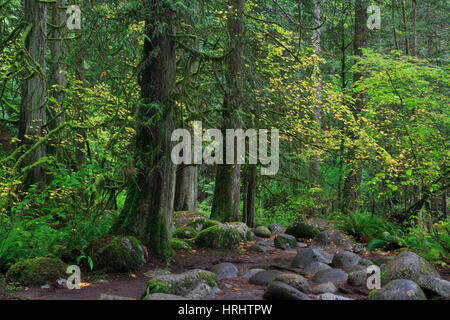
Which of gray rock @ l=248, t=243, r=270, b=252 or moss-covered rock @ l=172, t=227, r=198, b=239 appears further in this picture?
moss-covered rock @ l=172, t=227, r=198, b=239

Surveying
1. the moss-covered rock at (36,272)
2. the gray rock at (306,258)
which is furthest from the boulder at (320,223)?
the moss-covered rock at (36,272)

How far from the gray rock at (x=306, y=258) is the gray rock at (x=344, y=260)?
33cm

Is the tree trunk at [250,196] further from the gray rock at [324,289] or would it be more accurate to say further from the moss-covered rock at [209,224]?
the gray rock at [324,289]

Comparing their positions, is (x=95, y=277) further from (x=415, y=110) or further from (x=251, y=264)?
(x=415, y=110)

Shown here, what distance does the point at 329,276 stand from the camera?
724cm

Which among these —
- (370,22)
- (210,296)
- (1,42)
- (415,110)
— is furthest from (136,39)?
(370,22)

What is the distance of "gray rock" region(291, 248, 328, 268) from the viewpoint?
8482 millimetres

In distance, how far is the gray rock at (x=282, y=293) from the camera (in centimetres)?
549

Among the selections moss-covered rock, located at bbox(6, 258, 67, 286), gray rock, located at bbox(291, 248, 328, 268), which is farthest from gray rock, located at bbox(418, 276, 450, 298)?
moss-covered rock, located at bbox(6, 258, 67, 286)

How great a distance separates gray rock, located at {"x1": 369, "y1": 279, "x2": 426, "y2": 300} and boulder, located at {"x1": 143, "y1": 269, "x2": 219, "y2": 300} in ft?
8.25

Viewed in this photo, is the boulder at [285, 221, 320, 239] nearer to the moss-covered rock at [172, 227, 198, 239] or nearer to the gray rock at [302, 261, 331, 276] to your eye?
the moss-covered rock at [172, 227, 198, 239]

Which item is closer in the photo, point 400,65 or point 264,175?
point 400,65

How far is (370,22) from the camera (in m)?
14.9

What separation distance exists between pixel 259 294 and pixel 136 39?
5438 millimetres
